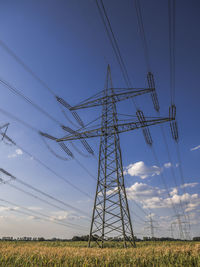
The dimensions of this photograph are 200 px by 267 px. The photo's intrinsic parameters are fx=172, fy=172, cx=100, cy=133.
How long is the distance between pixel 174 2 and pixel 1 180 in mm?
25798

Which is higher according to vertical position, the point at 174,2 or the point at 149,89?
the point at 149,89

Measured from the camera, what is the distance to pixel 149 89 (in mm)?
17391

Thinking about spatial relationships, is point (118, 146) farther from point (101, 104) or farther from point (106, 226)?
point (106, 226)

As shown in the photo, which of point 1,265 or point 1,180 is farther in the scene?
point 1,180

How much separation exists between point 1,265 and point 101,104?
1696 cm

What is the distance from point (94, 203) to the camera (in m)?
15.4

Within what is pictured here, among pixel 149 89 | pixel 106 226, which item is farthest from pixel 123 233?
pixel 149 89

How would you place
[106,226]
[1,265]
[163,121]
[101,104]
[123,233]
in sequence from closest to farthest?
[1,265] < [123,233] < [106,226] < [163,121] < [101,104]

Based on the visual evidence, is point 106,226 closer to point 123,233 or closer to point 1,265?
point 123,233

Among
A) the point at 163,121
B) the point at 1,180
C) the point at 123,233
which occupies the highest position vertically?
the point at 163,121

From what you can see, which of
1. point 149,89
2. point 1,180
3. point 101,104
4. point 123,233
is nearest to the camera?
point 123,233

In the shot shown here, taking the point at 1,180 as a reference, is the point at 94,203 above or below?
below

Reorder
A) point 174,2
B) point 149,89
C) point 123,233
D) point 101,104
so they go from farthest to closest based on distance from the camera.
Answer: point 101,104 < point 149,89 < point 123,233 < point 174,2

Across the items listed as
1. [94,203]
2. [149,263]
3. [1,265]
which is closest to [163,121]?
[94,203]
